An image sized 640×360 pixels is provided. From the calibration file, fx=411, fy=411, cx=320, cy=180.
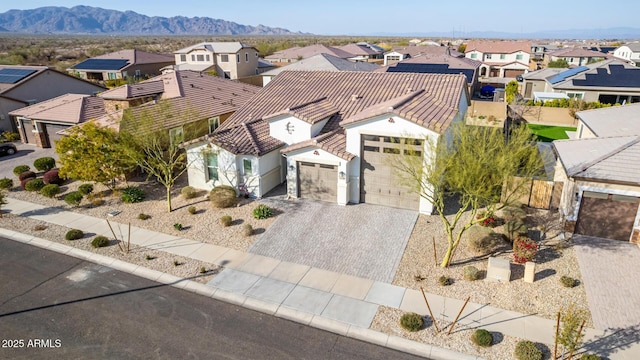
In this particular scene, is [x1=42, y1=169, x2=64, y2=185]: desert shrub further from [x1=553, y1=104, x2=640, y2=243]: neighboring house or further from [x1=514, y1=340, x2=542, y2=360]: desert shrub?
[x1=553, y1=104, x2=640, y2=243]: neighboring house

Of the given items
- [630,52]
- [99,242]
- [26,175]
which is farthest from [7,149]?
[630,52]

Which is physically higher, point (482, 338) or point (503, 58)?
point (503, 58)

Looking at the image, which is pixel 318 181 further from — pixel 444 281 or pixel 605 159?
pixel 605 159

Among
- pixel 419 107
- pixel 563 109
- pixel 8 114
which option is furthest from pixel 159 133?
pixel 563 109

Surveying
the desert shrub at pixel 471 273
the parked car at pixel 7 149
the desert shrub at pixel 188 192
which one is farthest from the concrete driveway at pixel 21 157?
the desert shrub at pixel 471 273

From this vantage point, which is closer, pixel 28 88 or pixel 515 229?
pixel 515 229

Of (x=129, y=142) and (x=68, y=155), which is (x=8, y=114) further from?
(x=129, y=142)

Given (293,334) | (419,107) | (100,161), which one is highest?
(419,107)
